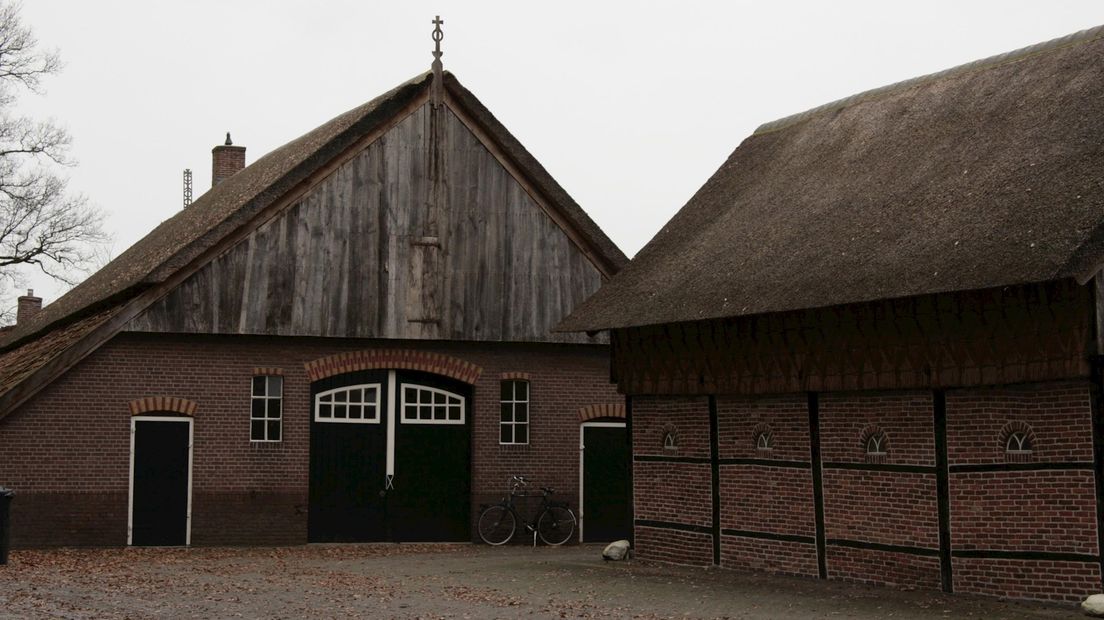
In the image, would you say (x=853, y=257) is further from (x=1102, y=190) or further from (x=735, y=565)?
(x=735, y=565)

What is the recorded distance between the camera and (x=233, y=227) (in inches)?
874

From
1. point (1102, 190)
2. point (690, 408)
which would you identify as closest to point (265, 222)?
point (690, 408)

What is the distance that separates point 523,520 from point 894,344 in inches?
376

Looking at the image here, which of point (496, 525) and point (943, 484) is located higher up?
point (943, 484)

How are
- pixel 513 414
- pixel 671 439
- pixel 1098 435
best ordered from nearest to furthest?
pixel 1098 435 < pixel 671 439 < pixel 513 414

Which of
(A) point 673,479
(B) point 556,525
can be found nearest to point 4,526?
(A) point 673,479

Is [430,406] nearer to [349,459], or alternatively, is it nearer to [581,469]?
[349,459]

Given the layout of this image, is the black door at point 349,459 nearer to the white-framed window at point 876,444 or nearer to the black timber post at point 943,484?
the white-framed window at point 876,444

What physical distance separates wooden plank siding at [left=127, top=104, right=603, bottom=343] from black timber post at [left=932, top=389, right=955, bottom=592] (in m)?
9.53

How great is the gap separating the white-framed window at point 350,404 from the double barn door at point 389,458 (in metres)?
0.02

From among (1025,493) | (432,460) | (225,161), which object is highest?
(225,161)

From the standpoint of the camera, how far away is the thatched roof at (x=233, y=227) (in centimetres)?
2173

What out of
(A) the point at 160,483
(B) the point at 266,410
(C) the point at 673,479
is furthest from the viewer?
(B) the point at 266,410

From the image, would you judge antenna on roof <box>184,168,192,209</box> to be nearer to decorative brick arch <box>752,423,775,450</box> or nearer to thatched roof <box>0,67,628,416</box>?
thatched roof <box>0,67,628,416</box>
